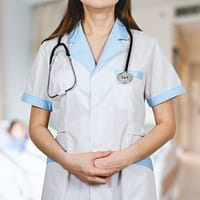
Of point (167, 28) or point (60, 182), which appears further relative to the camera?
point (167, 28)

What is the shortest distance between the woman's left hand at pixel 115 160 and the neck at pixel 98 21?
0.33m

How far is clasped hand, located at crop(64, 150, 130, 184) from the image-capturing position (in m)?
0.67

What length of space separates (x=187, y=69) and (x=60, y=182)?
18.7 ft

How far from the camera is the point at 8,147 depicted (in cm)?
231

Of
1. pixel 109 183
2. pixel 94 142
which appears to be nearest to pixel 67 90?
pixel 94 142

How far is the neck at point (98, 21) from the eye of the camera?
77cm

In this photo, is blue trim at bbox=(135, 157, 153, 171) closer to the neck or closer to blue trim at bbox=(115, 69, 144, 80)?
blue trim at bbox=(115, 69, 144, 80)

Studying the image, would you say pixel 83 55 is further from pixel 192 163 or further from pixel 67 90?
pixel 192 163

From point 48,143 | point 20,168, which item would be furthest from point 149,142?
point 20,168

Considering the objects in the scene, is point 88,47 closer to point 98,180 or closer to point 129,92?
point 129,92

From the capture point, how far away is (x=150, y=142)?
0.71 meters

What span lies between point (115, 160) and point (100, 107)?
5.3 inches

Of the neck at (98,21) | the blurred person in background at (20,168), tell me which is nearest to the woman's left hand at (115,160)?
the neck at (98,21)

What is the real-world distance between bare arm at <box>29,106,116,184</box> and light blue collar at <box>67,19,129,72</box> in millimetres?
181
